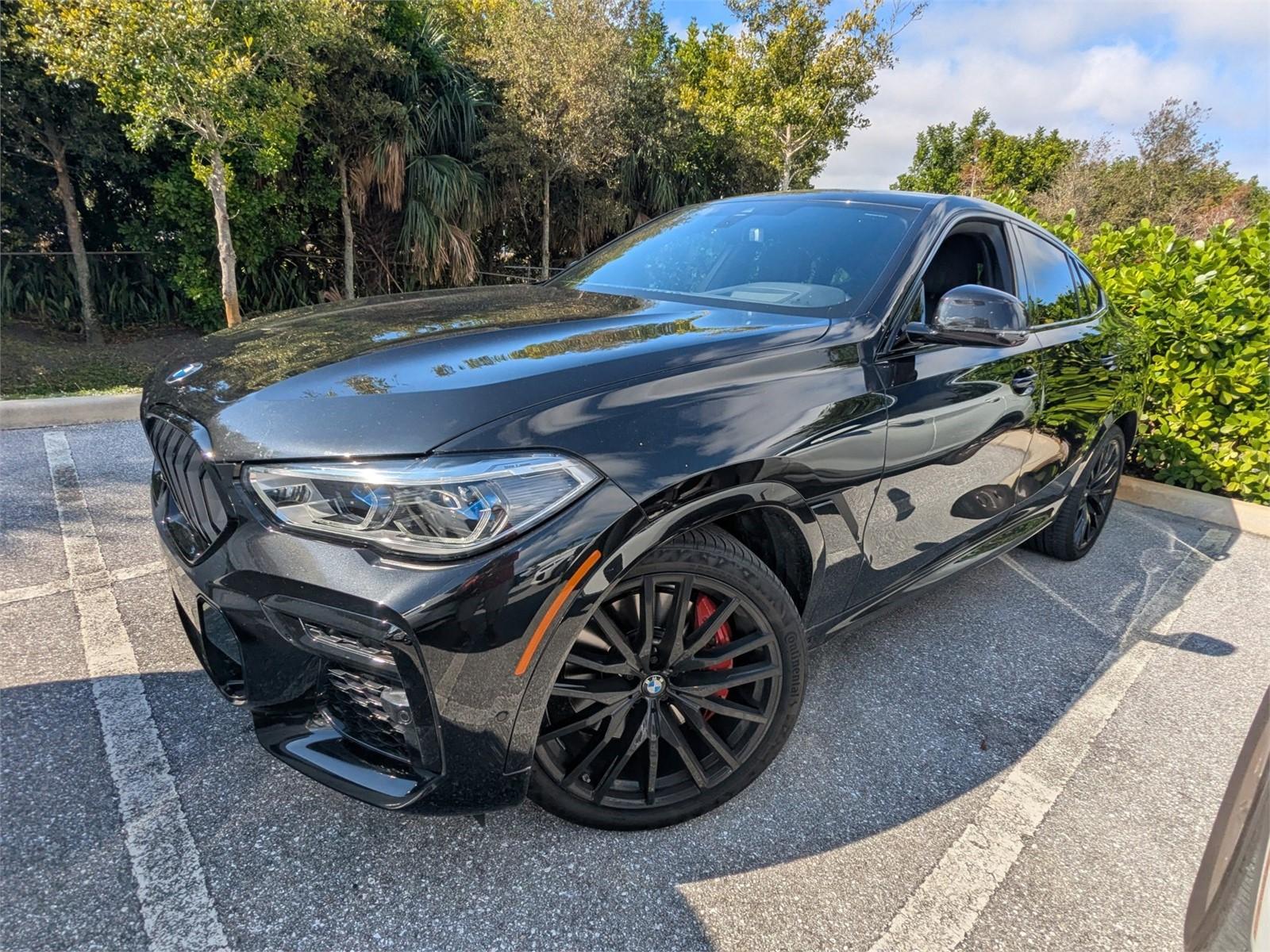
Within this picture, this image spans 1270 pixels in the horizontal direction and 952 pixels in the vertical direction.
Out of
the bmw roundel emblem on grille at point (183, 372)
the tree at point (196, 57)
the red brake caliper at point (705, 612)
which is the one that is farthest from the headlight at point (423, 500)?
the tree at point (196, 57)

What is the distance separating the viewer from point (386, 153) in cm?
952

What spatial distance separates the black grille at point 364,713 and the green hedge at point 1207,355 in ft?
16.8

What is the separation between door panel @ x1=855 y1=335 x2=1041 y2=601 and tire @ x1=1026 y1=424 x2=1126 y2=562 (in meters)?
1.08

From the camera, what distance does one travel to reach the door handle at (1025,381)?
2.68 m

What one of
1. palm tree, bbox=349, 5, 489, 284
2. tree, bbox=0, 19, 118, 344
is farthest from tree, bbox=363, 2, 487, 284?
tree, bbox=0, 19, 118, 344

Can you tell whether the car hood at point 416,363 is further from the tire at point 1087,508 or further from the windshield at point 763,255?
the tire at point 1087,508

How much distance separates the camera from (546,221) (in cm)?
1203

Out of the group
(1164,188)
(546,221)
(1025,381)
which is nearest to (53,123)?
(546,221)

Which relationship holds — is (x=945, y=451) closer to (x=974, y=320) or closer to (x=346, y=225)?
(x=974, y=320)

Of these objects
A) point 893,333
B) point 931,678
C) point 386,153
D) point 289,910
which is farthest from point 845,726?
point 386,153

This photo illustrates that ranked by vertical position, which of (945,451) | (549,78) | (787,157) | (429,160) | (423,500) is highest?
(549,78)

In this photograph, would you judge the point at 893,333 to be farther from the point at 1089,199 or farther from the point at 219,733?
A: the point at 1089,199

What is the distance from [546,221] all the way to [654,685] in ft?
37.4

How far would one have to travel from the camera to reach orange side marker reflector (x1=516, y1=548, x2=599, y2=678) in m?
1.47
